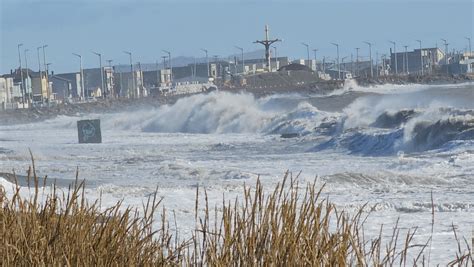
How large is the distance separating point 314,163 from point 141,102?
2712 inches

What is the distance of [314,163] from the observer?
26781mm

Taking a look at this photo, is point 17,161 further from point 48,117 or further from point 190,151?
point 48,117

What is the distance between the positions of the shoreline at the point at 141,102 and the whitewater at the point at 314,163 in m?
28.8

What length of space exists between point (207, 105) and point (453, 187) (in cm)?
4530

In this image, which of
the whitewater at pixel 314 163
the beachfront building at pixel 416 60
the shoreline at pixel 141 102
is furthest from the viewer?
the beachfront building at pixel 416 60

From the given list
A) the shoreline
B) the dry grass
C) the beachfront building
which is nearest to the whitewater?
the dry grass

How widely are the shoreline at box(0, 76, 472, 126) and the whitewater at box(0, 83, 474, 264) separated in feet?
94.6

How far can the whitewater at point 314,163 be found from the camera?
14.5 metres

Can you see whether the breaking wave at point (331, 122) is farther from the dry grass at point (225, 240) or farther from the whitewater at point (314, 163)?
the dry grass at point (225, 240)

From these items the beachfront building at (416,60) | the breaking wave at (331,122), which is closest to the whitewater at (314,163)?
the breaking wave at (331,122)

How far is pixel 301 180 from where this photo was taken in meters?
19.3

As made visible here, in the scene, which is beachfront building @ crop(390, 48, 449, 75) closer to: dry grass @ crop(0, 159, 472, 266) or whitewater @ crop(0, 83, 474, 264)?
whitewater @ crop(0, 83, 474, 264)

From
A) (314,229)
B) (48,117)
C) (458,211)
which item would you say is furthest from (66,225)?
(48,117)

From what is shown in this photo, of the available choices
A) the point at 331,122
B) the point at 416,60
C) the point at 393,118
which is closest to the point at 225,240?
the point at 393,118
